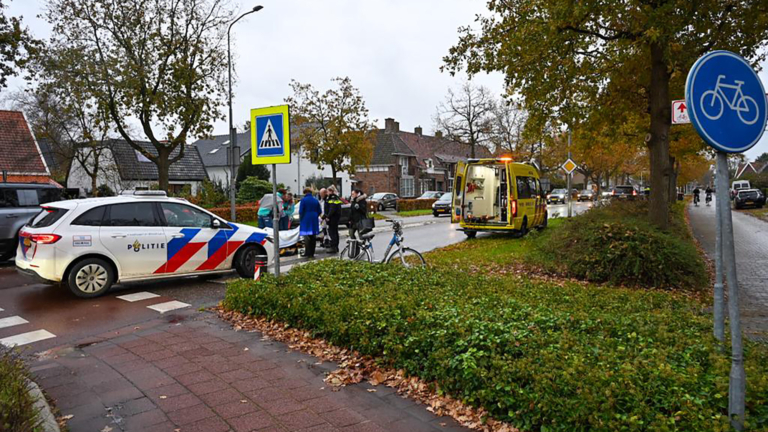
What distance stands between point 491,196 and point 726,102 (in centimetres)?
1397

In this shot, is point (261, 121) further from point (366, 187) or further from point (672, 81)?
point (366, 187)

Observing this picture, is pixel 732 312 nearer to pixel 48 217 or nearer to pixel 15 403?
pixel 15 403

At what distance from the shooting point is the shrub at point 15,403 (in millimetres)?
2918

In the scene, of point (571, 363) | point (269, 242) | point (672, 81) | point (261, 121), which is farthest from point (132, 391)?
point (672, 81)

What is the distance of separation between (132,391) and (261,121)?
4.26 m

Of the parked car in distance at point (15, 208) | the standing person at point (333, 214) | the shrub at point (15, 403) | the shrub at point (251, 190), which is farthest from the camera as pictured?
Result: the shrub at point (251, 190)

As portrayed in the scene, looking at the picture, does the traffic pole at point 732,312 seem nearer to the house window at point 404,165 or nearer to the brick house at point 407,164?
the brick house at point 407,164

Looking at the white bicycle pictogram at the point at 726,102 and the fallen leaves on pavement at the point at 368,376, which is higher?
the white bicycle pictogram at the point at 726,102

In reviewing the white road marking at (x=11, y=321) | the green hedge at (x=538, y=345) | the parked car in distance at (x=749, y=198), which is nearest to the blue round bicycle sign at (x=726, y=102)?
the green hedge at (x=538, y=345)

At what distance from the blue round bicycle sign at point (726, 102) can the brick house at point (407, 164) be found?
53.5 m

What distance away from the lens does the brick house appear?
6116 cm

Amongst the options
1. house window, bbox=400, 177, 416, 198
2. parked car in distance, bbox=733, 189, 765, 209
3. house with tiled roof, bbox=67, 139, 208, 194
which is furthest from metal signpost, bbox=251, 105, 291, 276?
house window, bbox=400, 177, 416, 198

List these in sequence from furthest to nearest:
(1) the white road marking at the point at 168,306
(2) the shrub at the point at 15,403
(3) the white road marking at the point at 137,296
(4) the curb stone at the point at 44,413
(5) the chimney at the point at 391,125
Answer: (5) the chimney at the point at 391,125 < (3) the white road marking at the point at 137,296 < (1) the white road marking at the point at 168,306 < (4) the curb stone at the point at 44,413 < (2) the shrub at the point at 15,403

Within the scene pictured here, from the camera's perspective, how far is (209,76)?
71.6 feet
